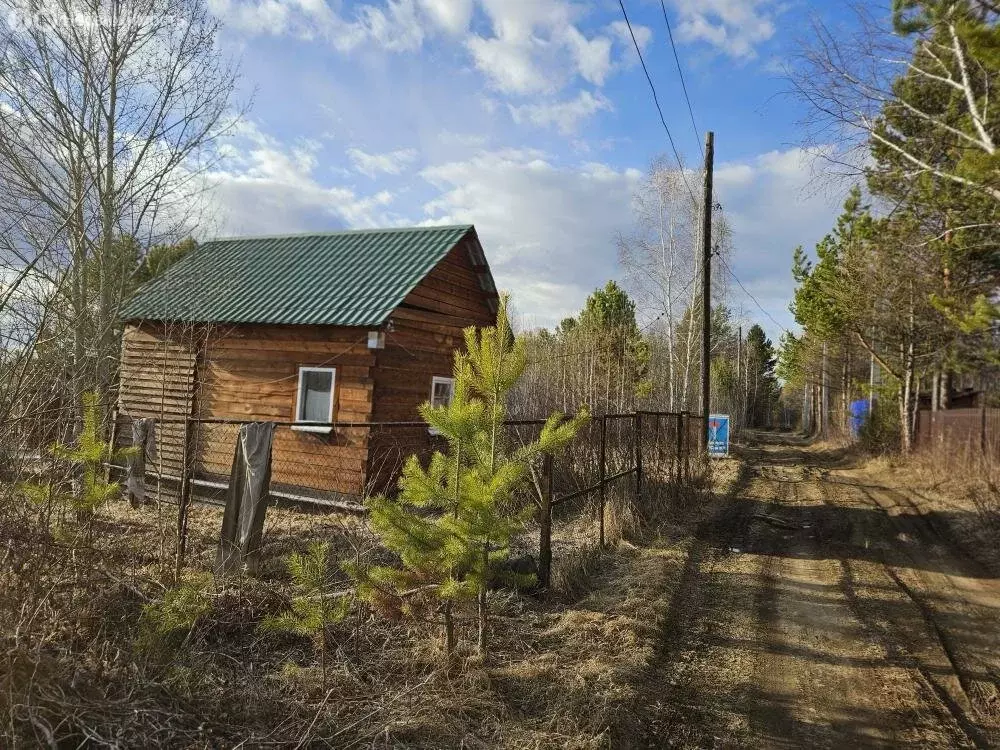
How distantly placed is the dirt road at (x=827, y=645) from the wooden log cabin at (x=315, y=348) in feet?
19.9

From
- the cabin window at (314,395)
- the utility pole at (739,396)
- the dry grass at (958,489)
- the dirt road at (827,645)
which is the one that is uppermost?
the utility pole at (739,396)

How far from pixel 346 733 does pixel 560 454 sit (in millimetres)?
7352

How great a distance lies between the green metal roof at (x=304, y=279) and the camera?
1160 cm

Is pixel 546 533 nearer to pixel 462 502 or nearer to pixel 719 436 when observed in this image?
pixel 462 502

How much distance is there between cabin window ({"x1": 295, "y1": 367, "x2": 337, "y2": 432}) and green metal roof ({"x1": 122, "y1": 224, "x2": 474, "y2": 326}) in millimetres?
1034

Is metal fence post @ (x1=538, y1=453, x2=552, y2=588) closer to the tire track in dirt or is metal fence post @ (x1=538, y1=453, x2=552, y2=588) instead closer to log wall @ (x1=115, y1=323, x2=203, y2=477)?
the tire track in dirt

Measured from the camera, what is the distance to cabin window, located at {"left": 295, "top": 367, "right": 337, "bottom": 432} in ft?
37.9

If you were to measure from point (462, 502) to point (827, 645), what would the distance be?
142 inches

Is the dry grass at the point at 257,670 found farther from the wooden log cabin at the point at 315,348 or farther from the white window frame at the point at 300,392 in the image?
the white window frame at the point at 300,392

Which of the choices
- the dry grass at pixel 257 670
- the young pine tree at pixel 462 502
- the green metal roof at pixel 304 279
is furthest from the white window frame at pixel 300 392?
the young pine tree at pixel 462 502

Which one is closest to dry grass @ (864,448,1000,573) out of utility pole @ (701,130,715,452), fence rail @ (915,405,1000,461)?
fence rail @ (915,405,1000,461)

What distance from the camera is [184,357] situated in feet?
41.1

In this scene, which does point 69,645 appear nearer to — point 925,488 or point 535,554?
point 535,554

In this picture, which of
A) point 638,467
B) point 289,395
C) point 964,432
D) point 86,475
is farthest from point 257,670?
point 964,432
